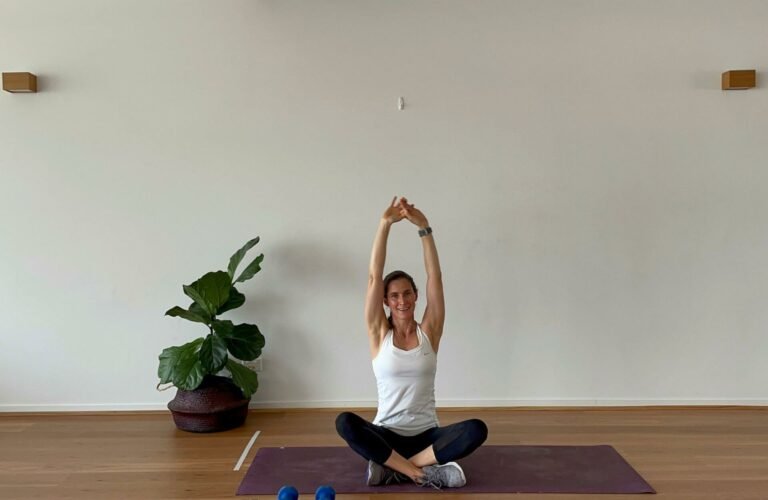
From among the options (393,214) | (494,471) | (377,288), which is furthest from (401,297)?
(494,471)

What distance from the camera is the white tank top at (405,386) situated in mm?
2707

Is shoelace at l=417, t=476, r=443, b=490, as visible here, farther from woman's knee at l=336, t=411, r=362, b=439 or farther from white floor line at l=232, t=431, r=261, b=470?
white floor line at l=232, t=431, r=261, b=470

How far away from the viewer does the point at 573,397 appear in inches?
147

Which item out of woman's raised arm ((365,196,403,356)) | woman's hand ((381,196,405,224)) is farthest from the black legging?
woman's hand ((381,196,405,224))

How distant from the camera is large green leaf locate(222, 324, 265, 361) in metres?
3.43

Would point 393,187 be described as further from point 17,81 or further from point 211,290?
point 17,81

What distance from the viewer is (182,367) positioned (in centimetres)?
332

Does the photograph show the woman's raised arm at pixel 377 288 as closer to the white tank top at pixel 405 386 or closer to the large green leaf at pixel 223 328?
the white tank top at pixel 405 386

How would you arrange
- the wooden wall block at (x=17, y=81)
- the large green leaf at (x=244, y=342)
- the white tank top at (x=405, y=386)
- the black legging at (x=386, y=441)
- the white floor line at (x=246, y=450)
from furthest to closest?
1. the wooden wall block at (x=17, y=81)
2. the large green leaf at (x=244, y=342)
3. the white floor line at (x=246, y=450)
4. the white tank top at (x=405, y=386)
5. the black legging at (x=386, y=441)

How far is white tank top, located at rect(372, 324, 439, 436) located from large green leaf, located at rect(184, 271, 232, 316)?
1.06 m

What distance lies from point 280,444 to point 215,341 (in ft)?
2.09

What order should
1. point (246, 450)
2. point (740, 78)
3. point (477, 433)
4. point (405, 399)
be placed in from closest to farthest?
point (477, 433) → point (405, 399) → point (246, 450) → point (740, 78)

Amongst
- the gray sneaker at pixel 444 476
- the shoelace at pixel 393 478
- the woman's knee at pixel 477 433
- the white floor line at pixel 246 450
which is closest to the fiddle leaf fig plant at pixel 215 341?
the white floor line at pixel 246 450

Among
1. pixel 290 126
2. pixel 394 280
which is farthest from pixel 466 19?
pixel 394 280
